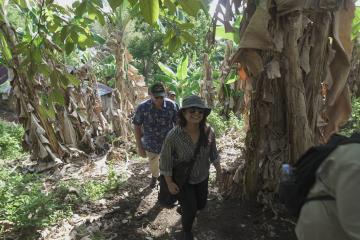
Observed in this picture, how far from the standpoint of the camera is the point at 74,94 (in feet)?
22.2

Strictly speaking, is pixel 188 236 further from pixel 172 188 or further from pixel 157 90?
pixel 157 90

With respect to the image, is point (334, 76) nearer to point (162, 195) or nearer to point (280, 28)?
point (280, 28)

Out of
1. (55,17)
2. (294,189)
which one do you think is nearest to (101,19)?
(55,17)

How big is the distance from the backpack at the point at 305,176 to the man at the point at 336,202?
1.3 inches

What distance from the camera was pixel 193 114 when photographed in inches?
111

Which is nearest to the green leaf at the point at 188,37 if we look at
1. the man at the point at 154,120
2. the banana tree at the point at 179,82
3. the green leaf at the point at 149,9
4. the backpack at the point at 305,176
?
the green leaf at the point at 149,9

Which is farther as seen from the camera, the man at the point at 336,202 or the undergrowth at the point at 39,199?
the undergrowth at the point at 39,199

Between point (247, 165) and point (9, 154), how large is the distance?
5766 mm

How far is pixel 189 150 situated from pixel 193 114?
336mm

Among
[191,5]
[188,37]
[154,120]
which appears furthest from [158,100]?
[191,5]

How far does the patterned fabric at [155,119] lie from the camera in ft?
13.8

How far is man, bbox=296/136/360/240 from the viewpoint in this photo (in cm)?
129

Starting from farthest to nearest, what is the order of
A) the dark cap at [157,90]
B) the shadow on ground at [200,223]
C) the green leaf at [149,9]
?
1. the dark cap at [157,90]
2. the shadow on ground at [200,223]
3. the green leaf at [149,9]

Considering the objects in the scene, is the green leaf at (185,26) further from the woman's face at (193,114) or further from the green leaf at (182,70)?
the green leaf at (182,70)
